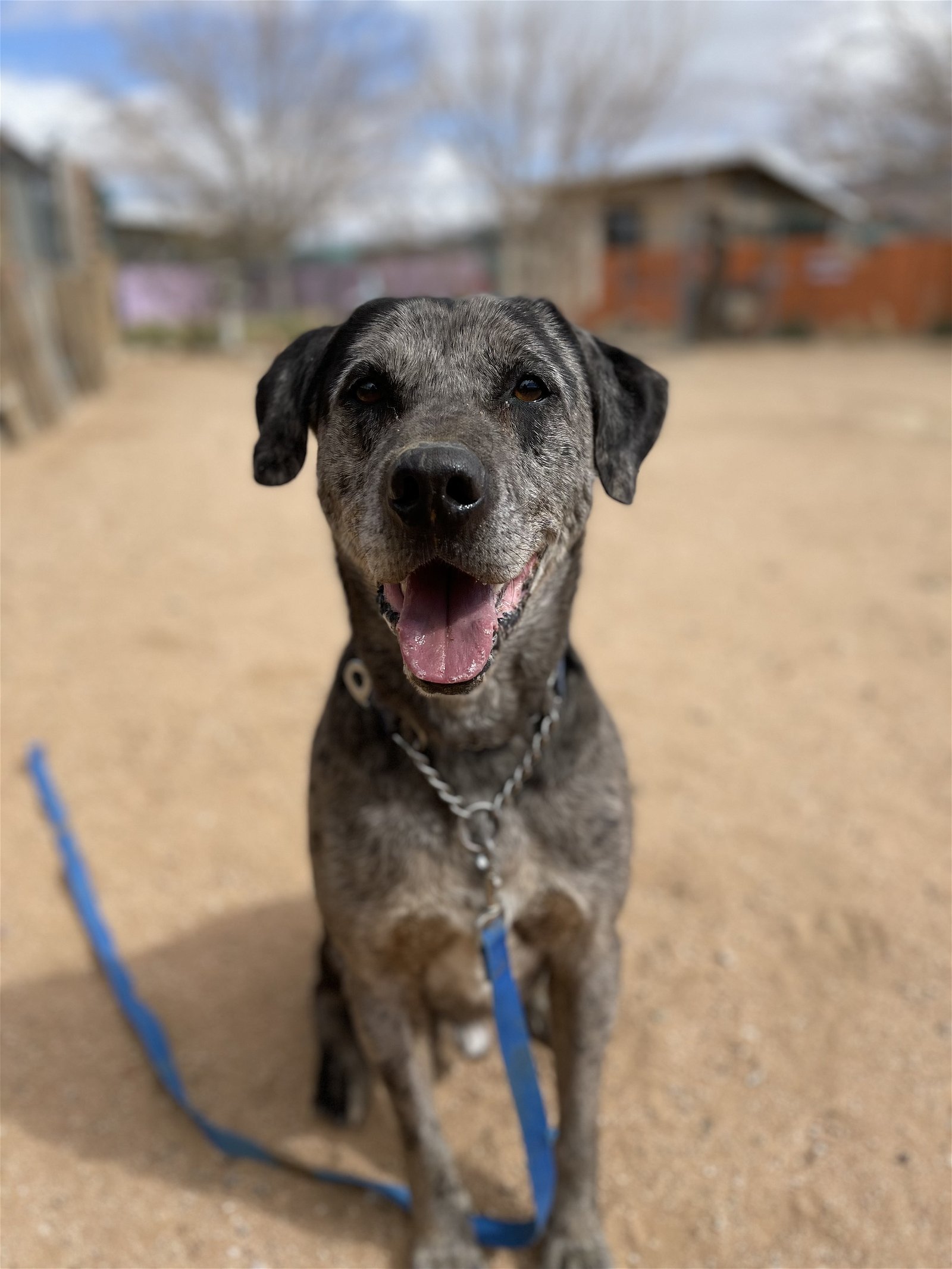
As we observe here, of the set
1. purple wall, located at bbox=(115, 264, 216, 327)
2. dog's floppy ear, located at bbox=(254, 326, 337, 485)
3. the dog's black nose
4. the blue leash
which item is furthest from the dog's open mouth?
purple wall, located at bbox=(115, 264, 216, 327)

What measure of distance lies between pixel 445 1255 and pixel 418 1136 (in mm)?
306

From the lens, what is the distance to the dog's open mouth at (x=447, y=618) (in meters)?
2.18

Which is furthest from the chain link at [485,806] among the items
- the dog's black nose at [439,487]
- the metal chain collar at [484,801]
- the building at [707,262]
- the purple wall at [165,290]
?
the purple wall at [165,290]

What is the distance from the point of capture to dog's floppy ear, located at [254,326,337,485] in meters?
2.69

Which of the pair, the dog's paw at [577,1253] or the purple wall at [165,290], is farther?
the purple wall at [165,290]

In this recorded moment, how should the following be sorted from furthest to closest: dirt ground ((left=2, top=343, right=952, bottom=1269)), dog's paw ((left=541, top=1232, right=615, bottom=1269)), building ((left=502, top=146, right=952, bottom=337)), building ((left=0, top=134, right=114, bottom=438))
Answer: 1. building ((left=502, top=146, right=952, bottom=337))
2. building ((left=0, top=134, right=114, bottom=438))
3. dirt ground ((left=2, top=343, right=952, bottom=1269))
4. dog's paw ((left=541, top=1232, right=615, bottom=1269))

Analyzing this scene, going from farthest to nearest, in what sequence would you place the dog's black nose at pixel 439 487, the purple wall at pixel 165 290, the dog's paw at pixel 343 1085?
1. the purple wall at pixel 165 290
2. the dog's paw at pixel 343 1085
3. the dog's black nose at pixel 439 487

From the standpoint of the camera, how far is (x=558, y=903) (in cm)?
256

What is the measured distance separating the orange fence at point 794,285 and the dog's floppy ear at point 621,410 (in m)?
22.4

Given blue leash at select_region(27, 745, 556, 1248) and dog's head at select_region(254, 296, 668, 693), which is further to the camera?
blue leash at select_region(27, 745, 556, 1248)

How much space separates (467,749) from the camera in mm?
2551

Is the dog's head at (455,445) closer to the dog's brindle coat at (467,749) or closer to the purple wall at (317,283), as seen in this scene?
the dog's brindle coat at (467,749)

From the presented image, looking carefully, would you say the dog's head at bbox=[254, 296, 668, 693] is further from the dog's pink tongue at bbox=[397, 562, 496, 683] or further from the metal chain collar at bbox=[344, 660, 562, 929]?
the metal chain collar at bbox=[344, 660, 562, 929]

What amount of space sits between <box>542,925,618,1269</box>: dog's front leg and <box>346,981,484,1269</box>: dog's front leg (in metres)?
0.25
